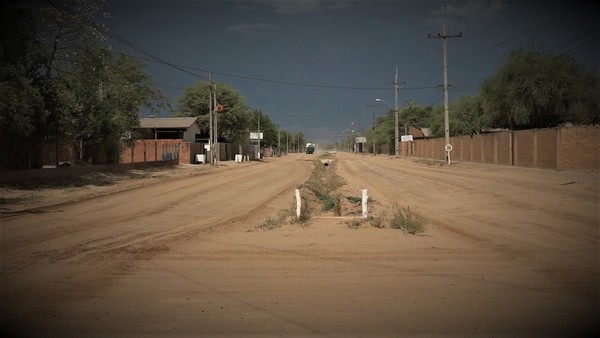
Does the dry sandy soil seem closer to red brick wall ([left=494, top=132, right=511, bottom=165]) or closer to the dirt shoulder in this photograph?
the dirt shoulder

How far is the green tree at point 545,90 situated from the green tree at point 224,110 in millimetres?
42941

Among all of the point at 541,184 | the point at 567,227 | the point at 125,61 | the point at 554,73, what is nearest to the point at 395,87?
the point at 554,73

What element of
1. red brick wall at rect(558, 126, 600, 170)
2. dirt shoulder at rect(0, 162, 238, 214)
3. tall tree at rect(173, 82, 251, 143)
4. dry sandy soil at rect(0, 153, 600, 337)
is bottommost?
dry sandy soil at rect(0, 153, 600, 337)

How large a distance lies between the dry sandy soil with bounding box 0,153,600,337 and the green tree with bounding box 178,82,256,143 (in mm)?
60625

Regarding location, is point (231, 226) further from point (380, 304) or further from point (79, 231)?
point (380, 304)

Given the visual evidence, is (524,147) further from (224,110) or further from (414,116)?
(414,116)

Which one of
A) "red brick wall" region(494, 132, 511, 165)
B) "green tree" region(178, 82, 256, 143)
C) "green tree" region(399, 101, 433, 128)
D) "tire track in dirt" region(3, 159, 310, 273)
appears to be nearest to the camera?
"tire track in dirt" region(3, 159, 310, 273)

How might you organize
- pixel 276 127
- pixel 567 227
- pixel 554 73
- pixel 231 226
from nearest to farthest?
pixel 567 227 < pixel 231 226 < pixel 554 73 < pixel 276 127

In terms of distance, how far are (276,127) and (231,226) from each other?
141 m

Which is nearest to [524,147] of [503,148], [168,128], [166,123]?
[503,148]

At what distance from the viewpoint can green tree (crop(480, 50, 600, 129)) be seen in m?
37.5

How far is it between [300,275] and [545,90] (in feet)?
127

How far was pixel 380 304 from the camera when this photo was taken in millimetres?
5273

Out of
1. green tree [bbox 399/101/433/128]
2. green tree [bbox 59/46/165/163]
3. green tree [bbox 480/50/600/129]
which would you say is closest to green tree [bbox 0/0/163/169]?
green tree [bbox 59/46/165/163]
